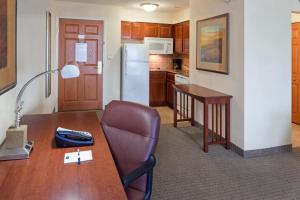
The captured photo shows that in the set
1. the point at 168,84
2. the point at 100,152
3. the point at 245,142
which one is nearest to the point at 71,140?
the point at 100,152

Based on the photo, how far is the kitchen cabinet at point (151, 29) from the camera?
6.80 m

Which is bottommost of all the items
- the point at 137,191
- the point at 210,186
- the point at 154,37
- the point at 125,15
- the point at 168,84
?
the point at 210,186

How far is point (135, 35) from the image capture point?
6.73 metres

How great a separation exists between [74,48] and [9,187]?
5.33m

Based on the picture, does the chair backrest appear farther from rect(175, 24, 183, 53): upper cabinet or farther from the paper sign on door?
rect(175, 24, 183, 53): upper cabinet

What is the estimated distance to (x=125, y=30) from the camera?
21.7ft

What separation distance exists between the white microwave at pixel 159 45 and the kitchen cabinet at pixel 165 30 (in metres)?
0.15

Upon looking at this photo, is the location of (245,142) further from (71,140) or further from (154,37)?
(154,37)

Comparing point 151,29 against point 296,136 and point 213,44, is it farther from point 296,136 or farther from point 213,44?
point 296,136

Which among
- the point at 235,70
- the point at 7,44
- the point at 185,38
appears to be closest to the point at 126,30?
the point at 185,38

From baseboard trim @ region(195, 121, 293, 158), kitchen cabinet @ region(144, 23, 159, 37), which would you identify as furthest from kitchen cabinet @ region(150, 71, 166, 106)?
baseboard trim @ region(195, 121, 293, 158)

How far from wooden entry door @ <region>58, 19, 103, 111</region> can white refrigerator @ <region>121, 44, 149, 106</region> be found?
0.59 m

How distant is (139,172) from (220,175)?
5.36 ft

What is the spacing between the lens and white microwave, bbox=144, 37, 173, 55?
6733 mm
